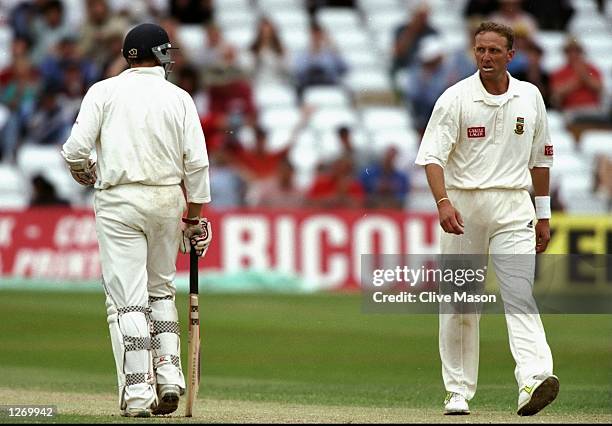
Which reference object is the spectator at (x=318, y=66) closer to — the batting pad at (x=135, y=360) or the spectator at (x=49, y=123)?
the spectator at (x=49, y=123)

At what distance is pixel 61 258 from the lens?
17.9 m

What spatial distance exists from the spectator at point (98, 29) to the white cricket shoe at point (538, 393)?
13247mm

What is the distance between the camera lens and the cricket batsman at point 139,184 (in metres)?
8.11

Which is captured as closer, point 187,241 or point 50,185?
point 187,241

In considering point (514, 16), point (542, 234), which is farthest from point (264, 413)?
point (514, 16)

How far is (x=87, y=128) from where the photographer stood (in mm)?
8094

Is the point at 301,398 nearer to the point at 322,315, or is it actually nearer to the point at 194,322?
the point at 194,322

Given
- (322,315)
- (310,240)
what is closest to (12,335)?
(322,315)

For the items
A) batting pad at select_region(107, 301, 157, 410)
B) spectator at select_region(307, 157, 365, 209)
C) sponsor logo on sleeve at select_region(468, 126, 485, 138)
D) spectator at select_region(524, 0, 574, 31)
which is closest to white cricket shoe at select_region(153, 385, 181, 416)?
batting pad at select_region(107, 301, 157, 410)

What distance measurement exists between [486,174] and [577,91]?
1293cm

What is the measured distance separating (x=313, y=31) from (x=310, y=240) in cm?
486

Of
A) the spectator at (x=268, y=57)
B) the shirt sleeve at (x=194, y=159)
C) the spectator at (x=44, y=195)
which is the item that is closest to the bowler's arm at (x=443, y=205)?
the shirt sleeve at (x=194, y=159)

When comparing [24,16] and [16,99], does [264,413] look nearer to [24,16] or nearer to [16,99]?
[16,99]

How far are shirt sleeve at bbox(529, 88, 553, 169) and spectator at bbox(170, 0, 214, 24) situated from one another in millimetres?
14156
